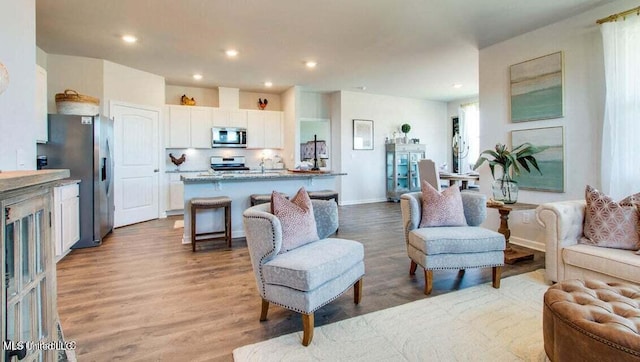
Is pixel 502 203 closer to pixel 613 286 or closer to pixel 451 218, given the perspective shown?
pixel 451 218

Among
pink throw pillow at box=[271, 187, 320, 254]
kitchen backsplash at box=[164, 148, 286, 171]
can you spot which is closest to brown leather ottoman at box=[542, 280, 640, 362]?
pink throw pillow at box=[271, 187, 320, 254]

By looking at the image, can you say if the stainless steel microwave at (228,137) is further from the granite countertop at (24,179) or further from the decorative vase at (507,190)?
the granite countertop at (24,179)

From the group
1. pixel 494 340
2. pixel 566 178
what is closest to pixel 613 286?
pixel 494 340

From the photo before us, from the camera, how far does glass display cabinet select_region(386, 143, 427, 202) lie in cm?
773

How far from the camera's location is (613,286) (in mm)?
1721

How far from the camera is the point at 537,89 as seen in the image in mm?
3838

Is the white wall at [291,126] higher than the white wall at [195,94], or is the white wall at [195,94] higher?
the white wall at [195,94]

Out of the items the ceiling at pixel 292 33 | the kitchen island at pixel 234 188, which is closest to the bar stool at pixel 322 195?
the kitchen island at pixel 234 188

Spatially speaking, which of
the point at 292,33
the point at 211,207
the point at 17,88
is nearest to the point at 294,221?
the point at 17,88

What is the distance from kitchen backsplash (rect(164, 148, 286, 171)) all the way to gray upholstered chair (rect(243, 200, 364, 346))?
526cm

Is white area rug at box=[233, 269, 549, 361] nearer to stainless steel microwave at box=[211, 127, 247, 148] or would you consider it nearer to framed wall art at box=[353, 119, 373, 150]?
stainless steel microwave at box=[211, 127, 247, 148]

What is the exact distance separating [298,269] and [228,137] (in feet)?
18.1

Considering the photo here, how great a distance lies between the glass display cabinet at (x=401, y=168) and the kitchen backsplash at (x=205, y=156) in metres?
2.88

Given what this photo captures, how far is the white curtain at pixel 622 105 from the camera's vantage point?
2.96m
